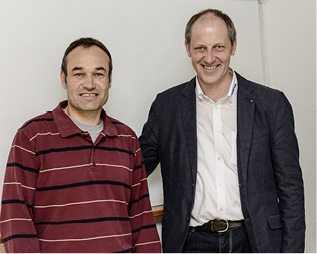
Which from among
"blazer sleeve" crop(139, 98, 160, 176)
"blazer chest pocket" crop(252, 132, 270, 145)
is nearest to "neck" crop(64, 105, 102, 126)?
"blazer sleeve" crop(139, 98, 160, 176)

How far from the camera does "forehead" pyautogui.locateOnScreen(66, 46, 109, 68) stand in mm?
1771

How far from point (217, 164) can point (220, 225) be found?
28 centimetres

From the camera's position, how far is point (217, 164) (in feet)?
6.35

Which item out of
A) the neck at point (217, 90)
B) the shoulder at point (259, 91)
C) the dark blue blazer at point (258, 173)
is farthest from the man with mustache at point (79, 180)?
the shoulder at point (259, 91)

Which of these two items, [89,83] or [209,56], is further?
[209,56]

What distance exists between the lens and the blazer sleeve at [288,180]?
6.37ft

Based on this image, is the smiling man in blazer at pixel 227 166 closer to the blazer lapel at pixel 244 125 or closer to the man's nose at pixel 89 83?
the blazer lapel at pixel 244 125

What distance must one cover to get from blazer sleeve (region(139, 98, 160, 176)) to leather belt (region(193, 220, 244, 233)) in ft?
1.38

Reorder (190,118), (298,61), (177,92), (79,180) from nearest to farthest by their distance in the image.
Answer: (79,180) < (190,118) < (177,92) < (298,61)

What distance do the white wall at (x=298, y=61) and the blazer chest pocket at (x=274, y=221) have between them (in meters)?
0.85

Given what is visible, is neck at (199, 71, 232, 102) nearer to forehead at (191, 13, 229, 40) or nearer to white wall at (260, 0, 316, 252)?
forehead at (191, 13, 229, 40)

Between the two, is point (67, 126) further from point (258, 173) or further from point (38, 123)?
point (258, 173)

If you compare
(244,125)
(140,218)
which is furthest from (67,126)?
(244,125)

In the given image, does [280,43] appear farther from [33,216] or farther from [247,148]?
[33,216]
